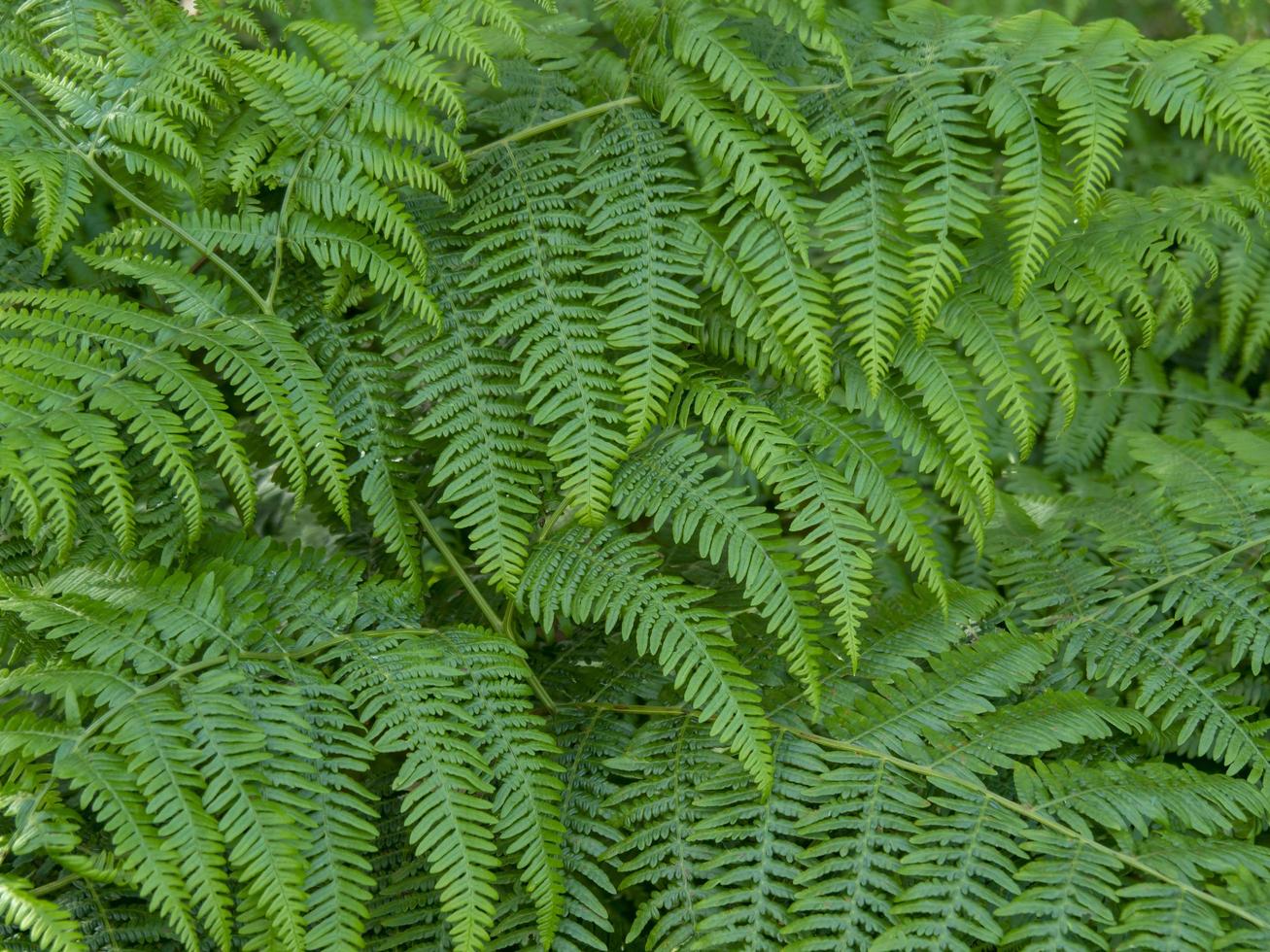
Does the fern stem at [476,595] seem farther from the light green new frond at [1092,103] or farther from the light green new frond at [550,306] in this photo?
the light green new frond at [1092,103]

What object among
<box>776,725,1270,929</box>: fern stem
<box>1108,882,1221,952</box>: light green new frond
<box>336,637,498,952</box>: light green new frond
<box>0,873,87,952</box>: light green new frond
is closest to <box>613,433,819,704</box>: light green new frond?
<box>776,725,1270,929</box>: fern stem

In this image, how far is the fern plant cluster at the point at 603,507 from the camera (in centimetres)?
170

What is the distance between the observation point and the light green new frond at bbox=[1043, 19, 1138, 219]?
6.26ft

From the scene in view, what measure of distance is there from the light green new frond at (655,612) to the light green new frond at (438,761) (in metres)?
0.23

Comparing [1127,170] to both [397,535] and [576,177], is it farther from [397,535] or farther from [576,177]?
[397,535]

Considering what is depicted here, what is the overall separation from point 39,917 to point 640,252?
1477 millimetres

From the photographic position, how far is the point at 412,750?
69.1 inches

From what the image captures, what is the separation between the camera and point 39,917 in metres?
1.51

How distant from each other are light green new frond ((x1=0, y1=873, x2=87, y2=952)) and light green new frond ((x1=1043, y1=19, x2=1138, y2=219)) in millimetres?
2002

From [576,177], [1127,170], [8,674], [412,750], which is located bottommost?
[412,750]

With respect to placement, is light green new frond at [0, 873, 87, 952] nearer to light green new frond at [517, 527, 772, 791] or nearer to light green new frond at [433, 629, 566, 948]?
light green new frond at [433, 629, 566, 948]

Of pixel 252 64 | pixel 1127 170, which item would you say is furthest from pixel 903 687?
pixel 1127 170

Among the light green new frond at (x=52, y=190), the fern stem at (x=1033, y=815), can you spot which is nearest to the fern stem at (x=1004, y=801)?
the fern stem at (x=1033, y=815)

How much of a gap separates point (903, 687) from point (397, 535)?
1.01m
